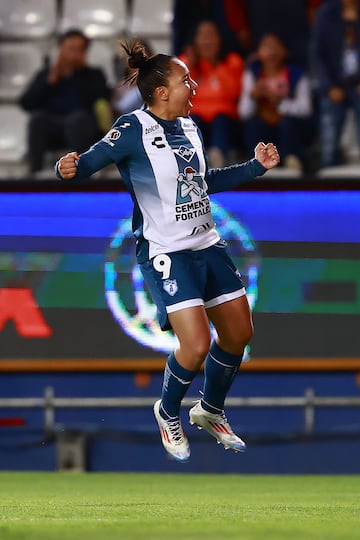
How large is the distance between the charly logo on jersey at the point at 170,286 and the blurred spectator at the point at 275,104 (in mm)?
5593

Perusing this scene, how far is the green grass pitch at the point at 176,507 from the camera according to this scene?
16.8 feet

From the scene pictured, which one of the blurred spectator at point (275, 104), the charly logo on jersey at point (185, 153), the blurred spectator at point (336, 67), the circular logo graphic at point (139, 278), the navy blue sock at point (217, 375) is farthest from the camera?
the blurred spectator at point (275, 104)

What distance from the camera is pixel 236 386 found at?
11289mm

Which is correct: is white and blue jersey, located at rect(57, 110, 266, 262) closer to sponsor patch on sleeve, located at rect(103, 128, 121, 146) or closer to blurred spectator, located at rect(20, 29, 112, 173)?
sponsor patch on sleeve, located at rect(103, 128, 121, 146)

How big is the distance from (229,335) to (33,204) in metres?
4.67

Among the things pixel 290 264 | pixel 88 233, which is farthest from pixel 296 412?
pixel 88 233

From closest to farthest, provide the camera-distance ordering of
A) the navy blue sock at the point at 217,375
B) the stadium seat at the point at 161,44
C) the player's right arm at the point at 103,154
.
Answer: the player's right arm at the point at 103,154, the navy blue sock at the point at 217,375, the stadium seat at the point at 161,44

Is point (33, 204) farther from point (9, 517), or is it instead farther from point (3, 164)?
point (9, 517)

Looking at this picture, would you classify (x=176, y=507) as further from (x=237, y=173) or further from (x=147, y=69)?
(x=147, y=69)

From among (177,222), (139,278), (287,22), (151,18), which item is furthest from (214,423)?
(151,18)

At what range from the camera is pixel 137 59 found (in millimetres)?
6945

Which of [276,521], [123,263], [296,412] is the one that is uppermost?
[276,521]

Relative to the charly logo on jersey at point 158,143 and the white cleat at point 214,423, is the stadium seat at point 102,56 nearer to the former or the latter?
the charly logo on jersey at point 158,143

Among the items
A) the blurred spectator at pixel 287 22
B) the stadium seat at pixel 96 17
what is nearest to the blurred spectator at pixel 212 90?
the blurred spectator at pixel 287 22
